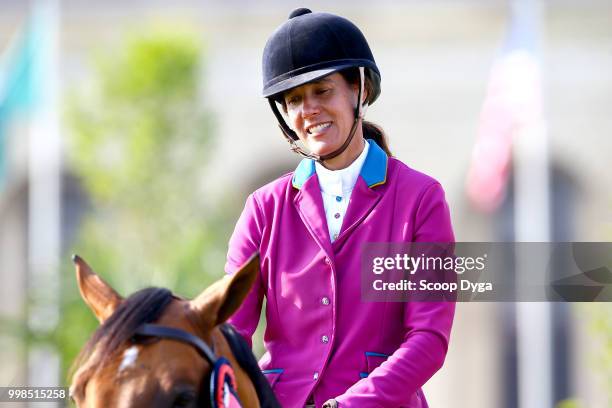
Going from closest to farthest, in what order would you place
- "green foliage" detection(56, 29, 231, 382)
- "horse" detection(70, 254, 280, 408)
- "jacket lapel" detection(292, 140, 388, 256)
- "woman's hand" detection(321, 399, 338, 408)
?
"horse" detection(70, 254, 280, 408), "woman's hand" detection(321, 399, 338, 408), "jacket lapel" detection(292, 140, 388, 256), "green foliage" detection(56, 29, 231, 382)

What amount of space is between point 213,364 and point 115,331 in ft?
0.78

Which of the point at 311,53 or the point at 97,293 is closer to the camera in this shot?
the point at 97,293

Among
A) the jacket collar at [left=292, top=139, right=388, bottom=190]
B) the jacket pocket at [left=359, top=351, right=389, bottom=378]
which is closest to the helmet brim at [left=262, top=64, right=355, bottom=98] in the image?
the jacket collar at [left=292, top=139, right=388, bottom=190]

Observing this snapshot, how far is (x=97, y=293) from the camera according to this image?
119 inches

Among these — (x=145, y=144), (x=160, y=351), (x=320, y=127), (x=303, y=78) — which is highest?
(x=145, y=144)

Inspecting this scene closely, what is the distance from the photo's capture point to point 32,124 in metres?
18.6

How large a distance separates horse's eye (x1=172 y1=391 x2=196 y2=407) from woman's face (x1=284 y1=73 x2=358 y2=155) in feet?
3.90

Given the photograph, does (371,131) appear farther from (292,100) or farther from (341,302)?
(341,302)

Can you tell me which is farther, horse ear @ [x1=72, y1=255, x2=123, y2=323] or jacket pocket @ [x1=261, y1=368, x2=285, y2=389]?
jacket pocket @ [x1=261, y1=368, x2=285, y2=389]

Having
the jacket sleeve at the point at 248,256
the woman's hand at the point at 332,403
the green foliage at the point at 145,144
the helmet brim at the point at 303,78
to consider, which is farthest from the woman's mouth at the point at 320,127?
the green foliage at the point at 145,144

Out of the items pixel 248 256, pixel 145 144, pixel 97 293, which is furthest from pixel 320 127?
pixel 145 144

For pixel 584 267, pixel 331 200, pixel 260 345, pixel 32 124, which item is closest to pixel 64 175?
pixel 32 124

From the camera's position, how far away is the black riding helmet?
11.9ft

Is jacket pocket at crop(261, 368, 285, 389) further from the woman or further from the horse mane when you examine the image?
the horse mane
